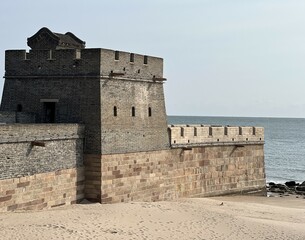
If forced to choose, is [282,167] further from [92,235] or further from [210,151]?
[92,235]

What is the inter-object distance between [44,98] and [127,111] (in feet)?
10.1

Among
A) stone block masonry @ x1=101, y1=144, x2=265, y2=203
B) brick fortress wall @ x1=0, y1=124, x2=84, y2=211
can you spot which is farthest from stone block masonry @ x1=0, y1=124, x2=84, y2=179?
stone block masonry @ x1=101, y1=144, x2=265, y2=203

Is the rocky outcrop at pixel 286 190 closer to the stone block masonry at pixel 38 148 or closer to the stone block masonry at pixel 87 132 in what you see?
the stone block masonry at pixel 87 132

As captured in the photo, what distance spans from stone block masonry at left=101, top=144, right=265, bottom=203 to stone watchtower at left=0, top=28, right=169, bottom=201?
39 cm

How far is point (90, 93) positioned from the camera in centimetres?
1948

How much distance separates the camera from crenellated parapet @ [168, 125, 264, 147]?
2302cm

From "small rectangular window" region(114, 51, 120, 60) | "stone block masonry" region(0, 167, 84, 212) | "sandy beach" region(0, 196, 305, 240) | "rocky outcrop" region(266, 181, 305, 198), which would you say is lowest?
"rocky outcrop" region(266, 181, 305, 198)

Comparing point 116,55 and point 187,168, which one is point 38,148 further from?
point 187,168

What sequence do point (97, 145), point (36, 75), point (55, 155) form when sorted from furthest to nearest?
point (36, 75) < point (97, 145) < point (55, 155)

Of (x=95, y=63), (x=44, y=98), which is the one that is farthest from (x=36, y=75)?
(x=95, y=63)

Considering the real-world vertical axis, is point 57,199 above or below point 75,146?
below

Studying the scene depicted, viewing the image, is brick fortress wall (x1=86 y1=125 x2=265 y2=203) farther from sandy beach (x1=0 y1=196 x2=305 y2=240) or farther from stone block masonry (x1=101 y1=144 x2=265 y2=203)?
sandy beach (x1=0 y1=196 x2=305 y2=240)

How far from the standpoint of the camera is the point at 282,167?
167 ft

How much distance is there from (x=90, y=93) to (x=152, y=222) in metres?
5.26
